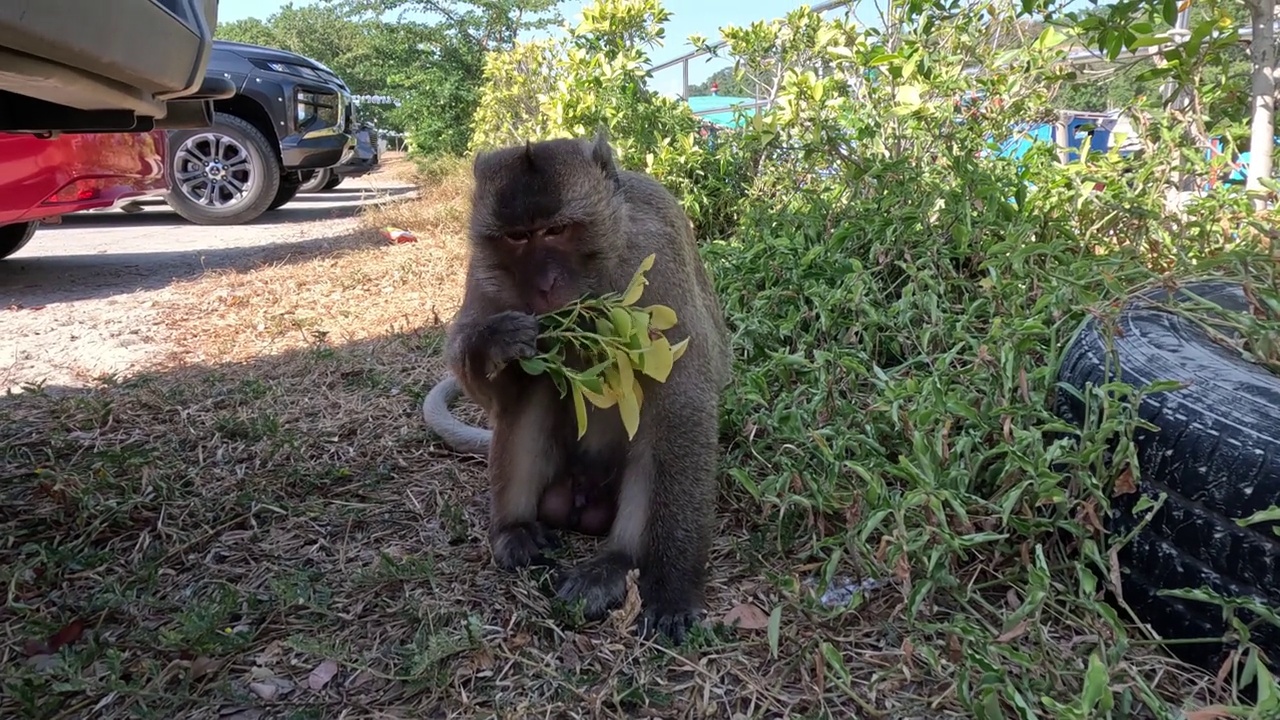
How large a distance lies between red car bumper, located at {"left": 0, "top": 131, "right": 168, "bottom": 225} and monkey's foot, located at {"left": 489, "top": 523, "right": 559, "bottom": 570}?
4550 mm

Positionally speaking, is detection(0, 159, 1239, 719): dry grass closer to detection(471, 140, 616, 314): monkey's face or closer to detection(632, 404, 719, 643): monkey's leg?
detection(632, 404, 719, 643): monkey's leg

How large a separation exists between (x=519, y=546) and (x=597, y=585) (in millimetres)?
356

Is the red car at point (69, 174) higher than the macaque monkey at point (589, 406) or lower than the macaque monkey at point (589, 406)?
higher

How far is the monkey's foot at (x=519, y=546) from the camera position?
2893 mm

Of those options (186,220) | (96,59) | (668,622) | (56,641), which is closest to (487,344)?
(668,622)

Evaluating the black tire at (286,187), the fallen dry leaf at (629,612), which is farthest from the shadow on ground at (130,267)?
the fallen dry leaf at (629,612)

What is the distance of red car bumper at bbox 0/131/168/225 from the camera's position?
6.03 meters

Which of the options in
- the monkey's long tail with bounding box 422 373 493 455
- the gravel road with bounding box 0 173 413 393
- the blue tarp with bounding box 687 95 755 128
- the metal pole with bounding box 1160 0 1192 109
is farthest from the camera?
the blue tarp with bounding box 687 95 755 128

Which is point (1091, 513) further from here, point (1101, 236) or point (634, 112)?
point (634, 112)

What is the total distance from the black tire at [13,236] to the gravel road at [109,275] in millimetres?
153

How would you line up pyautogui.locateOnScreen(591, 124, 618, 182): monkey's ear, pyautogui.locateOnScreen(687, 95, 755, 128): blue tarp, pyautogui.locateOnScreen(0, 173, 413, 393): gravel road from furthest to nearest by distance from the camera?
pyautogui.locateOnScreen(687, 95, 755, 128): blue tarp < pyautogui.locateOnScreen(0, 173, 413, 393): gravel road < pyautogui.locateOnScreen(591, 124, 618, 182): monkey's ear

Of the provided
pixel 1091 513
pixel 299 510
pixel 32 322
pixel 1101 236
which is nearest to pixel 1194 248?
pixel 1101 236

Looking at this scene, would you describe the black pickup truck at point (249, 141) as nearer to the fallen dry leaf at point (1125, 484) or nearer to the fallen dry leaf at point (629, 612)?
the fallen dry leaf at point (629, 612)

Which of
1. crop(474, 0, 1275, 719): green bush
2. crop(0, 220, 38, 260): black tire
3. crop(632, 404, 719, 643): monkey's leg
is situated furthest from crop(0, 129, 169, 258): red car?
crop(632, 404, 719, 643): monkey's leg
